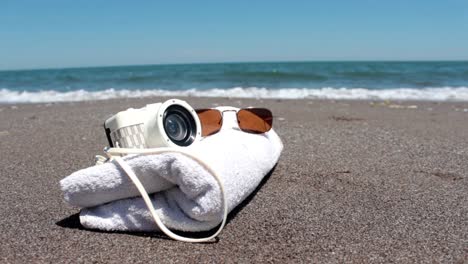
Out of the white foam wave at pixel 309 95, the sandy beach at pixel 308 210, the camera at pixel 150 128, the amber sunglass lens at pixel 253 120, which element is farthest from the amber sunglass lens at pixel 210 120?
the white foam wave at pixel 309 95

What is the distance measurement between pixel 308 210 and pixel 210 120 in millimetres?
743

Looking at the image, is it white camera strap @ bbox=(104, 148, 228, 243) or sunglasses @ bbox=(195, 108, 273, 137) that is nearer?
white camera strap @ bbox=(104, 148, 228, 243)

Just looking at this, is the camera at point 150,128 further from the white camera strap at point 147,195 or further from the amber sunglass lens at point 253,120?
the amber sunglass lens at point 253,120

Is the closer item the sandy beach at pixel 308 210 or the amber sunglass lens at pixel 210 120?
the sandy beach at pixel 308 210

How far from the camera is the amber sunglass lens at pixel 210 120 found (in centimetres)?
253

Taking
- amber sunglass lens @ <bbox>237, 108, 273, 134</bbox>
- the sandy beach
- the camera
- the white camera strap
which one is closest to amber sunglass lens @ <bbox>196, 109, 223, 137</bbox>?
amber sunglass lens @ <bbox>237, 108, 273, 134</bbox>

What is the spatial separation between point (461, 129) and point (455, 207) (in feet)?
10.6

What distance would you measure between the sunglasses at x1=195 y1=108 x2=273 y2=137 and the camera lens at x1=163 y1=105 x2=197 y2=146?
0.60 feet

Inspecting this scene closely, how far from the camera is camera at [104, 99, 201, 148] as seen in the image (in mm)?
2023

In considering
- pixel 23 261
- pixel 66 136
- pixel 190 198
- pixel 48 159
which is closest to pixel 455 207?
pixel 190 198

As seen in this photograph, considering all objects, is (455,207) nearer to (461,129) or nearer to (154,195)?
(154,195)

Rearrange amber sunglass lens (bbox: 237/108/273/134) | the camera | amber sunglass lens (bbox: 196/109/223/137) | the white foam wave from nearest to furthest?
1. the camera
2. amber sunglass lens (bbox: 196/109/223/137)
3. amber sunglass lens (bbox: 237/108/273/134)
4. the white foam wave

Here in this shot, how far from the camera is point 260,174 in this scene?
8.16ft

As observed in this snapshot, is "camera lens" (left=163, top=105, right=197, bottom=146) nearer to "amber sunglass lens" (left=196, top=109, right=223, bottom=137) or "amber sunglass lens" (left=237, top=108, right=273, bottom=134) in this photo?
"amber sunglass lens" (left=196, top=109, right=223, bottom=137)
